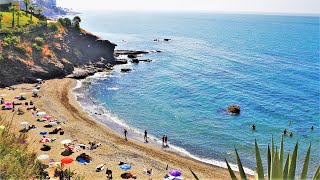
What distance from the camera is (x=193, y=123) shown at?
47.9 meters

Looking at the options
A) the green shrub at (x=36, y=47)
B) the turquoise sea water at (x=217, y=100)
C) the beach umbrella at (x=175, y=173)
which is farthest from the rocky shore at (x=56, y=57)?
the beach umbrella at (x=175, y=173)

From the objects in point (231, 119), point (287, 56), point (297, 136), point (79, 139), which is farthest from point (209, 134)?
point (287, 56)

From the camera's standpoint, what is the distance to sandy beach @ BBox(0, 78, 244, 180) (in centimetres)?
3269

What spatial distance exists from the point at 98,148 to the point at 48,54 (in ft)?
127

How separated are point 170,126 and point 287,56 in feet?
251

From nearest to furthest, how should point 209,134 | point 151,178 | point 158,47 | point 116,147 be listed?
1. point 151,178
2. point 116,147
3. point 209,134
4. point 158,47

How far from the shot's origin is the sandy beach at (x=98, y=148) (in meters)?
32.7

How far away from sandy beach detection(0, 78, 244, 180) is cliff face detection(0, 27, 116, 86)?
→ 26.1 ft

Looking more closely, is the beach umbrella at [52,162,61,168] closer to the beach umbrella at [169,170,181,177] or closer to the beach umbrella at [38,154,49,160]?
the beach umbrella at [38,154,49,160]

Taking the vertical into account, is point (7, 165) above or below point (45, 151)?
above

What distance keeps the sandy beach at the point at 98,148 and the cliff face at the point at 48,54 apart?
7.96 m

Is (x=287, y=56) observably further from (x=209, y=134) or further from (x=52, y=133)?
(x=52, y=133)

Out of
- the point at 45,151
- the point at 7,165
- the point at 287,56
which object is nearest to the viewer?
the point at 7,165

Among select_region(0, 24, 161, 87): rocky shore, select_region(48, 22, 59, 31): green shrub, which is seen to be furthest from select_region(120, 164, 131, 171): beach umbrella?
select_region(48, 22, 59, 31): green shrub
